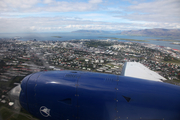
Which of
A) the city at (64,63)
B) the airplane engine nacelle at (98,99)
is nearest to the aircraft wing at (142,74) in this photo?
the airplane engine nacelle at (98,99)

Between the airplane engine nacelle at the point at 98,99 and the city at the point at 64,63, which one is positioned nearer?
the airplane engine nacelle at the point at 98,99

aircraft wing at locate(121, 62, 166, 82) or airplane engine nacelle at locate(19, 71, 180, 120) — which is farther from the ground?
airplane engine nacelle at locate(19, 71, 180, 120)

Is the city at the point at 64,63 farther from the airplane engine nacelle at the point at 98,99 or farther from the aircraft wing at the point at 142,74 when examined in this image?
the aircraft wing at the point at 142,74

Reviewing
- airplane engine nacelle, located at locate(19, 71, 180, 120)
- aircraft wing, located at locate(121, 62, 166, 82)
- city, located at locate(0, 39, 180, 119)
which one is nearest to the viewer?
airplane engine nacelle, located at locate(19, 71, 180, 120)

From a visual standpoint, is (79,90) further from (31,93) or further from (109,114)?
(31,93)

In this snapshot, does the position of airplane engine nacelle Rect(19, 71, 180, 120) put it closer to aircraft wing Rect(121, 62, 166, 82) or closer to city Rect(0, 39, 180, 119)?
aircraft wing Rect(121, 62, 166, 82)

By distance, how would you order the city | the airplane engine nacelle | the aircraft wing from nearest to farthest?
the airplane engine nacelle → the aircraft wing → the city

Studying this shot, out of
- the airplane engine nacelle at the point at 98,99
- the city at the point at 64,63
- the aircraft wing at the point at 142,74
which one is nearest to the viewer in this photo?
the airplane engine nacelle at the point at 98,99

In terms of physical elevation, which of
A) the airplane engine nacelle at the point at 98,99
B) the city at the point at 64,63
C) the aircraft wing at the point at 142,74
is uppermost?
the airplane engine nacelle at the point at 98,99

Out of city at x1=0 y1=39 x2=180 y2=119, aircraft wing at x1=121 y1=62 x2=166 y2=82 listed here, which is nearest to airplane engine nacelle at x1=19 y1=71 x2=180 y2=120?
aircraft wing at x1=121 y1=62 x2=166 y2=82
